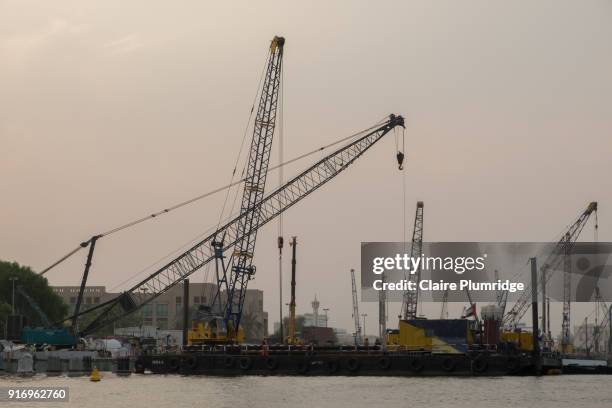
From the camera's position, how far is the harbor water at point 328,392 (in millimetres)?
87312

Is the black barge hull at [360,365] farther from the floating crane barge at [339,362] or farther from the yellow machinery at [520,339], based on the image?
the yellow machinery at [520,339]

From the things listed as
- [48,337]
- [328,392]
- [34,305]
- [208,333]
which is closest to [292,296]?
[208,333]

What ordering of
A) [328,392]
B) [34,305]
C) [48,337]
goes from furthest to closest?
[34,305], [48,337], [328,392]

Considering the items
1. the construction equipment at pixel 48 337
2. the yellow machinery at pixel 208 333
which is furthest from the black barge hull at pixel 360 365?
the construction equipment at pixel 48 337

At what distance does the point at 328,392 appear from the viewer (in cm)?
9731

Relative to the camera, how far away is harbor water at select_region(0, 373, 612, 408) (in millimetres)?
87312

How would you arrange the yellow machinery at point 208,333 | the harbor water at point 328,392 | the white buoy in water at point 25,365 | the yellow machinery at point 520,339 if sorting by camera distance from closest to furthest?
the harbor water at point 328,392
the yellow machinery at point 208,333
the white buoy in water at point 25,365
the yellow machinery at point 520,339

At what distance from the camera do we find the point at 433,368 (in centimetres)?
12038

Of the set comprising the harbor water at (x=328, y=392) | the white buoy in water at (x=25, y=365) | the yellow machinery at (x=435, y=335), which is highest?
the yellow machinery at (x=435, y=335)

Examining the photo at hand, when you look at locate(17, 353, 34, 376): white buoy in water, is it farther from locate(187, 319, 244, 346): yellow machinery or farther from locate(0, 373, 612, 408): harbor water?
locate(187, 319, 244, 346): yellow machinery

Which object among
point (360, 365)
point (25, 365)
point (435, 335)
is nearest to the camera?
point (360, 365)

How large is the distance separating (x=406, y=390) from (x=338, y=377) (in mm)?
21158

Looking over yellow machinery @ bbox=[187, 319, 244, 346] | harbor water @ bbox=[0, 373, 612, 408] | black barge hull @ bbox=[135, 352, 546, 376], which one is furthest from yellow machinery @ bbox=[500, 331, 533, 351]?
yellow machinery @ bbox=[187, 319, 244, 346]

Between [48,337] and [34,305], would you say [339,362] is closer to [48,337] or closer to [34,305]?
[48,337]
